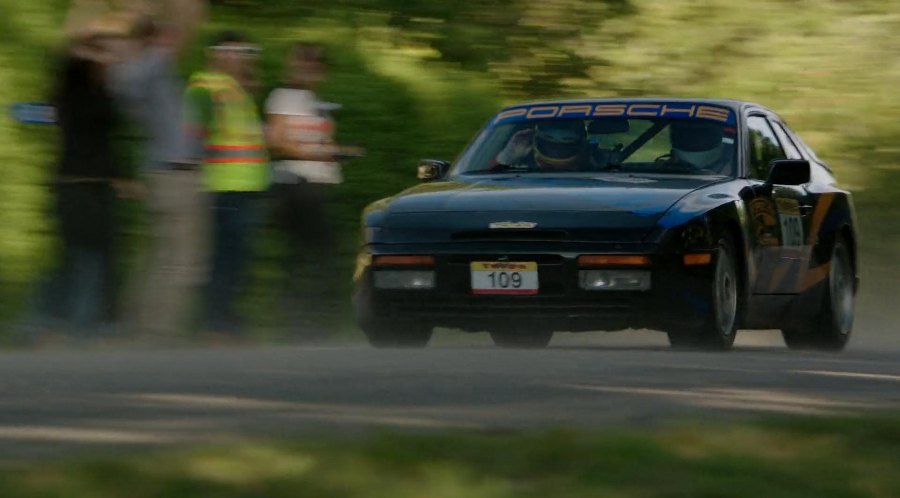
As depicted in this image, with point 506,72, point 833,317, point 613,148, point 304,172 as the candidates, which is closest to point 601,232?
point 613,148

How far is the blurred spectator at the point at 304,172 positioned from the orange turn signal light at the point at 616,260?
237cm

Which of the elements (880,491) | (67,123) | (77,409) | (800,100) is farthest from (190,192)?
(800,100)

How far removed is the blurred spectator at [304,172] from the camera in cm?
1213

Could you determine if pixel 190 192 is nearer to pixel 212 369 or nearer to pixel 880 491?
pixel 212 369

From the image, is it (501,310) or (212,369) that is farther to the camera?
(501,310)

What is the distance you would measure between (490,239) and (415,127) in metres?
3.72

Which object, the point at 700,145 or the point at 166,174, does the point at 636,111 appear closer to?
the point at 700,145

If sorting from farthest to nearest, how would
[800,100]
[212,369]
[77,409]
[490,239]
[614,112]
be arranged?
[800,100] < [614,112] < [490,239] < [212,369] < [77,409]

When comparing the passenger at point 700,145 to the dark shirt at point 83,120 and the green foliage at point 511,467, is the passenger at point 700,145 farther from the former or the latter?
the green foliage at point 511,467

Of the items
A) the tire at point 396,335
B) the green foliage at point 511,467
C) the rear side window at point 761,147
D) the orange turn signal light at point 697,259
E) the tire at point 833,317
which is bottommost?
the tire at point 833,317

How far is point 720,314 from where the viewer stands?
10.8 metres

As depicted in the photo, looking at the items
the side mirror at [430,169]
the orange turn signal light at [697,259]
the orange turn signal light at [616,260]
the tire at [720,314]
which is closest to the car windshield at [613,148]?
the side mirror at [430,169]

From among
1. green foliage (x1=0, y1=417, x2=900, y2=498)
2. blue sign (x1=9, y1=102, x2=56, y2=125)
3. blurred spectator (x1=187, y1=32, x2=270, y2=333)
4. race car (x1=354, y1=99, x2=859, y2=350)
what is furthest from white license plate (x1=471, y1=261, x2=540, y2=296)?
green foliage (x1=0, y1=417, x2=900, y2=498)

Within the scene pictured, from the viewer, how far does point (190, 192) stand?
11.2 meters
